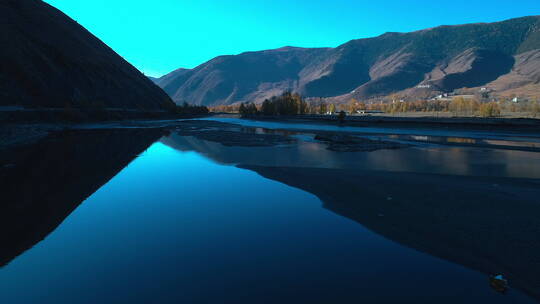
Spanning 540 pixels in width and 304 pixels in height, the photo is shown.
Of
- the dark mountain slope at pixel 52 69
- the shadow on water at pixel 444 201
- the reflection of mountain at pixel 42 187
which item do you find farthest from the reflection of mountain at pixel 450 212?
the dark mountain slope at pixel 52 69

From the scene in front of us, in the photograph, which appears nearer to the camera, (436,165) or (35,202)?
(35,202)

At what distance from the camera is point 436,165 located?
2739 cm

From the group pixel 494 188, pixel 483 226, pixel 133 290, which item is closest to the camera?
pixel 133 290

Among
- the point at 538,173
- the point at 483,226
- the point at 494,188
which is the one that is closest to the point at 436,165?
the point at 538,173

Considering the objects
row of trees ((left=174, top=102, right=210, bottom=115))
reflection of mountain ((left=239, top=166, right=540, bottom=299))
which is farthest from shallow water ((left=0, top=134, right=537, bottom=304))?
row of trees ((left=174, top=102, right=210, bottom=115))

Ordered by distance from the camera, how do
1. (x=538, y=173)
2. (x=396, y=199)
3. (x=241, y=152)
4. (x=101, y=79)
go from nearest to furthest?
(x=396, y=199) < (x=538, y=173) < (x=241, y=152) < (x=101, y=79)

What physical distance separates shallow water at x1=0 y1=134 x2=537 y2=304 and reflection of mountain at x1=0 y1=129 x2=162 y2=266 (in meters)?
0.84

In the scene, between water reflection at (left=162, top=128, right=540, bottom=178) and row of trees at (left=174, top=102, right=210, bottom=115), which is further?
row of trees at (left=174, top=102, right=210, bottom=115)

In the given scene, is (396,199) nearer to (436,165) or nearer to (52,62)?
(436,165)

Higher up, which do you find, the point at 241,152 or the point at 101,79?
the point at 101,79

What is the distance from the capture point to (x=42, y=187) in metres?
19.6

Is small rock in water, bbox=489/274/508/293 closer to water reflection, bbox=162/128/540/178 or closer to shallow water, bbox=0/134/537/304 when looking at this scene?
shallow water, bbox=0/134/537/304

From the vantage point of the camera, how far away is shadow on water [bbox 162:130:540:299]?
983 centimetres

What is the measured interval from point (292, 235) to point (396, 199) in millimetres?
7227
